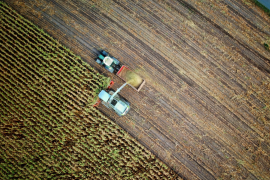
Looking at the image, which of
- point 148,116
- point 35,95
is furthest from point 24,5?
point 148,116

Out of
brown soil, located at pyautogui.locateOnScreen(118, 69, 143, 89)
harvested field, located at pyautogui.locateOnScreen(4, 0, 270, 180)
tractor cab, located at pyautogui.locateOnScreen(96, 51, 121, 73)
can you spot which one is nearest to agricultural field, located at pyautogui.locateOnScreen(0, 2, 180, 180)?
tractor cab, located at pyautogui.locateOnScreen(96, 51, 121, 73)

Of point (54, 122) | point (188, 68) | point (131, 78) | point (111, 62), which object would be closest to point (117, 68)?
point (111, 62)

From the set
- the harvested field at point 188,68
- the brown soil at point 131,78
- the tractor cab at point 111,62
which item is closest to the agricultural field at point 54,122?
the tractor cab at point 111,62

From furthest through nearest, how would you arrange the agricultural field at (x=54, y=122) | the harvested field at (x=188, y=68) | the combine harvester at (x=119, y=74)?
1. the harvested field at (x=188, y=68)
2. the agricultural field at (x=54, y=122)
3. the combine harvester at (x=119, y=74)

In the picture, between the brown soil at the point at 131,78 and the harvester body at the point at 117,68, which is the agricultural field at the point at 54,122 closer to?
the harvester body at the point at 117,68

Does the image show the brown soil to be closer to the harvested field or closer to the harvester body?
the harvester body

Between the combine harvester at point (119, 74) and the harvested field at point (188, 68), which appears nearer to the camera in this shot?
the combine harvester at point (119, 74)
